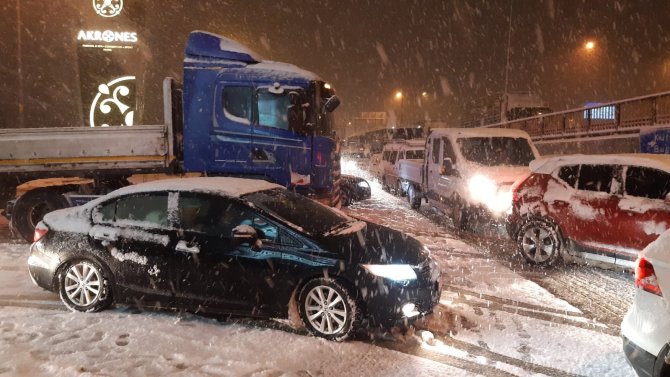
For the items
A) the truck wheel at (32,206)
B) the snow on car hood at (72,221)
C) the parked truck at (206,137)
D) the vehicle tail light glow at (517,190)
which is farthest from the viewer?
the truck wheel at (32,206)

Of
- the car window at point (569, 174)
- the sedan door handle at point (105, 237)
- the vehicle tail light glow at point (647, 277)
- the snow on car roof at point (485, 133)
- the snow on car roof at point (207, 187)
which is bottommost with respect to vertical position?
the sedan door handle at point (105, 237)

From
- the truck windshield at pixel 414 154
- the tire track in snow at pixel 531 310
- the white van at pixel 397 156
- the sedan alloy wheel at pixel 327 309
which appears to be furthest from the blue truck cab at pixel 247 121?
the truck windshield at pixel 414 154

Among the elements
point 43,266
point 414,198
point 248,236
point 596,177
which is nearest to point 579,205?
point 596,177

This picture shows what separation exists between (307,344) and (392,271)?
39.7 inches

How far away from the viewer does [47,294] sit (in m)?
6.31

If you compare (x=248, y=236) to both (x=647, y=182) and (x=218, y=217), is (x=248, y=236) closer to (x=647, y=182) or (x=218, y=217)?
(x=218, y=217)

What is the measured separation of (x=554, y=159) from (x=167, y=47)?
67.3ft

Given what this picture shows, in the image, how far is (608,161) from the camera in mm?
7340

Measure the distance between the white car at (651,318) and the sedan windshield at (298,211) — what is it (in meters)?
2.76

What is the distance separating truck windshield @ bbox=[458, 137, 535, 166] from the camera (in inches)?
423

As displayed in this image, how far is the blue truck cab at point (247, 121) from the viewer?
863 centimetres

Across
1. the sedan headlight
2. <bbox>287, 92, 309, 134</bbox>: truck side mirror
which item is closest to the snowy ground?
the sedan headlight

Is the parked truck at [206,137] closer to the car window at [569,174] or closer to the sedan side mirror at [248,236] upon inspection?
the sedan side mirror at [248,236]

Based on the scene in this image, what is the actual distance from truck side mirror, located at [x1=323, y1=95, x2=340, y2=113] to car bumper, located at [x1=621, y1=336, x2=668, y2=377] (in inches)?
253
